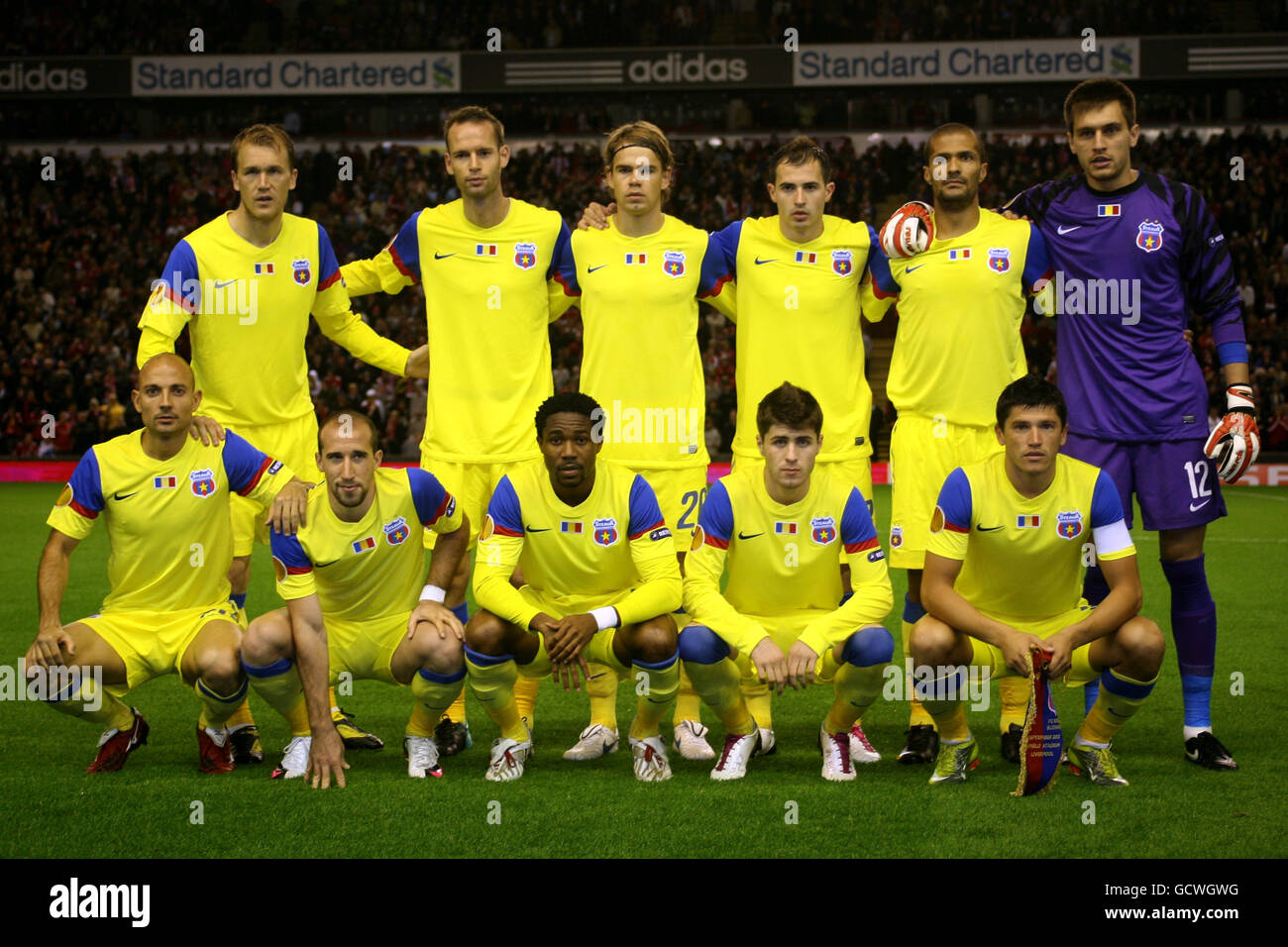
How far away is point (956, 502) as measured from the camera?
4648 millimetres

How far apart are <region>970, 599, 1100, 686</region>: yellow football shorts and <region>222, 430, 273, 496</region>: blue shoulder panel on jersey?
2752 mm

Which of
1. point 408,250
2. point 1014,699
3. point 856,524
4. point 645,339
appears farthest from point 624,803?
point 408,250

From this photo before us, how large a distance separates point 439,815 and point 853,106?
24626 millimetres

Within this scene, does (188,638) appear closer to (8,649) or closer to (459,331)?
(459,331)

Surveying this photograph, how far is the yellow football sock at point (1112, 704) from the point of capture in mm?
4508

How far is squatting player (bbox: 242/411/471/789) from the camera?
15.3ft

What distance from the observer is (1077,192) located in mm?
5199

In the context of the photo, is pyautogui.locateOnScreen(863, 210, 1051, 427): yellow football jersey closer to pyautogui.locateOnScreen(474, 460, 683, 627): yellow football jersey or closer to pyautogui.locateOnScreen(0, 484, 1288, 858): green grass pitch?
pyautogui.locateOnScreen(0, 484, 1288, 858): green grass pitch

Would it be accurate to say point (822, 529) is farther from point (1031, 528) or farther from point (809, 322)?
point (809, 322)

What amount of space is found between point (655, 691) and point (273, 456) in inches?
77.7

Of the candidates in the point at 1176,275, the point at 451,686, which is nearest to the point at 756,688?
the point at 451,686

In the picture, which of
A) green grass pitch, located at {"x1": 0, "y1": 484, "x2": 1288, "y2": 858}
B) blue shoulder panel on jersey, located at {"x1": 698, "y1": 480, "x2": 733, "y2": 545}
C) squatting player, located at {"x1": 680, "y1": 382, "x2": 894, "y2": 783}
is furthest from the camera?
blue shoulder panel on jersey, located at {"x1": 698, "y1": 480, "x2": 733, "y2": 545}

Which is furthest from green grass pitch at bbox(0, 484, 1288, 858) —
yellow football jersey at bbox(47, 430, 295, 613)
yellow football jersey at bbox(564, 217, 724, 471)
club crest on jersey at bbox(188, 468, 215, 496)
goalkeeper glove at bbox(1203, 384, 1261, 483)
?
yellow football jersey at bbox(564, 217, 724, 471)

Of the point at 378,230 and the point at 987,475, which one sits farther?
the point at 378,230
